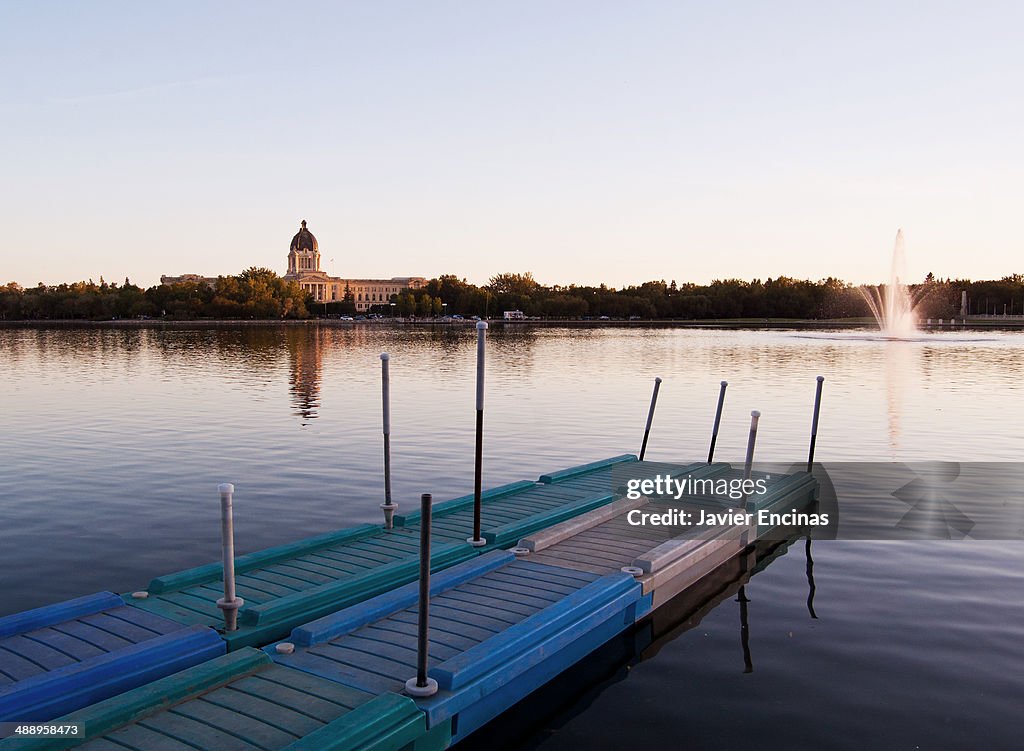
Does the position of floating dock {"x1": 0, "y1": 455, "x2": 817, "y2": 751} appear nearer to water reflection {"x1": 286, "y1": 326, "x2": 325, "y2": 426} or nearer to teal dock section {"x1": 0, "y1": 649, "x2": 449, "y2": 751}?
teal dock section {"x1": 0, "y1": 649, "x2": 449, "y2": 751}

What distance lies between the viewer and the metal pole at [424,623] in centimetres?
762

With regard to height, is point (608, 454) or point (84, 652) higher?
point (84, 652)

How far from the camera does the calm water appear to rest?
370 inches

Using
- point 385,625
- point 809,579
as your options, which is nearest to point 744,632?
point 809,579

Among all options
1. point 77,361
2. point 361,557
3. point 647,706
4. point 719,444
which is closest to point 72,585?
point 361,557

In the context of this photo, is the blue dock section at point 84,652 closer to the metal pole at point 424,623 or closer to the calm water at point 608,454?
the metal pole at point 424,623

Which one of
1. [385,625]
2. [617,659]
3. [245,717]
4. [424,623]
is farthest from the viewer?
[617,659]

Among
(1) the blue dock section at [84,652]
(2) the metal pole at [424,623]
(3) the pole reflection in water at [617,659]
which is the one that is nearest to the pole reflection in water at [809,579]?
(3) the pole reflection in water at [617,659]

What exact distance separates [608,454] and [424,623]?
17.7m

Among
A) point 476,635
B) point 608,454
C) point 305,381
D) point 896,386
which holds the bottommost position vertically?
point 608,454

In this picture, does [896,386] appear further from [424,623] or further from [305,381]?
[424,623]

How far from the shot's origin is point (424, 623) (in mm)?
7660

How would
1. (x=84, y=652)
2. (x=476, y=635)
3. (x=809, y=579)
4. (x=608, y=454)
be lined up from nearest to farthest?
(x=84, y=652) < (x=476, y=635) < (x=809, y=579) < (x=608, y=454)

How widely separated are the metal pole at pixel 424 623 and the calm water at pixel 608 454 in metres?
1.75
